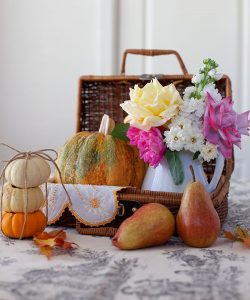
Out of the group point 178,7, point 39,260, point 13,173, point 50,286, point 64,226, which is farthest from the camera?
point 178,7

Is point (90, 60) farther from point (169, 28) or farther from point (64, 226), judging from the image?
point (64, 226)

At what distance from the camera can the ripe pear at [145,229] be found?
0.79 metres

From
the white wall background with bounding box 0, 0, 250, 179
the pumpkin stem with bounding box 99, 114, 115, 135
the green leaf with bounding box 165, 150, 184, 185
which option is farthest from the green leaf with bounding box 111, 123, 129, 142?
the white wall background with bounding box 0, 0, 250, 179

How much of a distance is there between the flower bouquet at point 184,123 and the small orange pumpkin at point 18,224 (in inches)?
9.2

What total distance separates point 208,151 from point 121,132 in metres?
0.21

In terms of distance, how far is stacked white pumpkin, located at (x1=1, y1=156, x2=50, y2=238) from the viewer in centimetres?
85

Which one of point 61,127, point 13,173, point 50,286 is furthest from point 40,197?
point 61,127

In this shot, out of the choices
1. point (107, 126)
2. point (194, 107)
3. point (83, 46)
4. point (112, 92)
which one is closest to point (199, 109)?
point (194, 107)

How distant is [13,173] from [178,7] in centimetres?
163

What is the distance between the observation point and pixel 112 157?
3.29 ft

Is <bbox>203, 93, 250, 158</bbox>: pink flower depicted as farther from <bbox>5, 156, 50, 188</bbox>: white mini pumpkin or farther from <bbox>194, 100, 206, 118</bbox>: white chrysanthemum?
<bbox>5, 156, 50, 188</bbox>: white mini pumpkin

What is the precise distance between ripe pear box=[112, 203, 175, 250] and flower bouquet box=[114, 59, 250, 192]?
0.41ft

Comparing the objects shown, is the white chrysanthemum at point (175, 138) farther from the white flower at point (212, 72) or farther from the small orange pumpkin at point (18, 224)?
the small orange pumpkin at point (18, 224)

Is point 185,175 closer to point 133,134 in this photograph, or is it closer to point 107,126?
point 133,134
